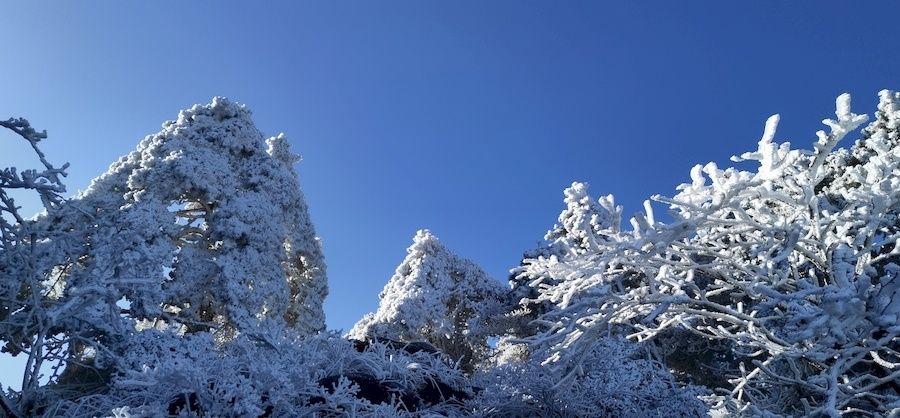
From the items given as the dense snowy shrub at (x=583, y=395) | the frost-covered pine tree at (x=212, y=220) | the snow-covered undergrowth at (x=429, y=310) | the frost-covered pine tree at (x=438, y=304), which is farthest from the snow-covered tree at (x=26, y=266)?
the frost-covered pine tree at (x=438, y=304)

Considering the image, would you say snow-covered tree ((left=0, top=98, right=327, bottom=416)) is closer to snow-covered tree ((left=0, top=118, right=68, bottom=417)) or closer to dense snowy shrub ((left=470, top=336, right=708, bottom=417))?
snow-covered tree ((left=0, top=118, right=68, bottom=417))

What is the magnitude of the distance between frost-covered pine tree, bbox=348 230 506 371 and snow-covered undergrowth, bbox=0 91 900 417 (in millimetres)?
166

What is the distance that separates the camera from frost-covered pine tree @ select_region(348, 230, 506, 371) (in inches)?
699

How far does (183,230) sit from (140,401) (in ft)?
26.2

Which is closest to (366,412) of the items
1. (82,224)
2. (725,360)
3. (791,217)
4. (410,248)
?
(791,217)

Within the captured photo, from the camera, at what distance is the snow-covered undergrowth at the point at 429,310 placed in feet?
15.1

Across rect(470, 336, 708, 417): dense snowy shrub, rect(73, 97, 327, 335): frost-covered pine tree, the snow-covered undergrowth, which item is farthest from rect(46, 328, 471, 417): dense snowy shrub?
rect(73, 97, 327, 335): frost-covered pine tree

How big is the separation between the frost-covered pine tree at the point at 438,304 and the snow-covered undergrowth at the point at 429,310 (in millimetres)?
166

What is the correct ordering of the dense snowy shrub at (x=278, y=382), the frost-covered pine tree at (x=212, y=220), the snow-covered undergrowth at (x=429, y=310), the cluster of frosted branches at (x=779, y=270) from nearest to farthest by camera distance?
the cluster of frosted branches at (x=779, y=270)
the snow-covered undergrowth at (x=429, y=310)
the dense snowy shrub at (x=278, y=382)
the frost-covered pine tree at (x=212, y=220)

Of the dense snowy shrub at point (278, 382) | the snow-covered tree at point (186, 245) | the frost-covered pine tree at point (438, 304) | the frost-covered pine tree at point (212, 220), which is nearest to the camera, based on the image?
the dense snowy shrub at point (278, 382)

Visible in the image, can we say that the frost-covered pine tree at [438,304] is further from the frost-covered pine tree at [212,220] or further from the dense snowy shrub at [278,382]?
the dense snowy shrub at [278,382]

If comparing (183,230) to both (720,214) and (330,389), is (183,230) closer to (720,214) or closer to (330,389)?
(330,389)

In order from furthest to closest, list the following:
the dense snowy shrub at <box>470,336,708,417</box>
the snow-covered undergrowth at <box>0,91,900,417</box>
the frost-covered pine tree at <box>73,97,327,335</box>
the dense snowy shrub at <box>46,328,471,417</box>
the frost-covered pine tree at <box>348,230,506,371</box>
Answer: the frost-covered pine tree at <box>348,230,506,371</box> → the frost-covered pine tree at <box>73,97,327,335</box> → the dense snowy shrub at <box>470,336,708,417</box> → the dense snowy shrub at <box>46,328,471,417</box> → the snow-covered undergrowth at <box>0,91,900,417</box>

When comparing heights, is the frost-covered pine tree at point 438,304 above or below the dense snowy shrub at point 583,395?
above
